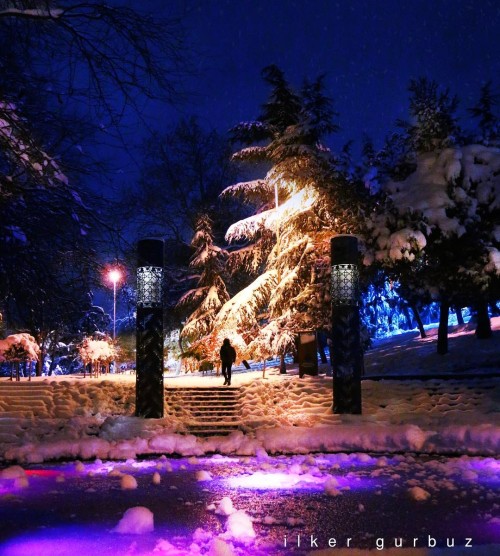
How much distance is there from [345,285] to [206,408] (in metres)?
5.79

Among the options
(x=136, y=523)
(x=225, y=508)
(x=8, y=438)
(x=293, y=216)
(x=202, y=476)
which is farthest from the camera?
(x=293, y=216)

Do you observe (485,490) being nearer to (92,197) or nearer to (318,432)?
(318,432)

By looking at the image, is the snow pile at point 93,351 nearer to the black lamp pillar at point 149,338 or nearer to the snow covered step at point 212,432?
the black lamp pillar at point 149,338

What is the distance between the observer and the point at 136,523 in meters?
→ 5.89

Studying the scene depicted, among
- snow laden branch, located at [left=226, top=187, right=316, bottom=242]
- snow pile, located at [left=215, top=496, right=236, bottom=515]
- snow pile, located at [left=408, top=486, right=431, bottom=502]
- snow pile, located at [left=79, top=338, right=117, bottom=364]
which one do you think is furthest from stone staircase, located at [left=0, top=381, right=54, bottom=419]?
snow pile, located at [left=408, top=486, right=431, bottom=502]

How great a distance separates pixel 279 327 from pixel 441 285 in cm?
621

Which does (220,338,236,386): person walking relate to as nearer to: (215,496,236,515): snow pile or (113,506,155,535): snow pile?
(215,496,236,515): snow pile

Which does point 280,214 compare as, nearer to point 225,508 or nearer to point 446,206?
point 446,206

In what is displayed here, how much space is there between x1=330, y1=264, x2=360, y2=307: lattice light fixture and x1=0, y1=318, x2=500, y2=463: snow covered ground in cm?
304

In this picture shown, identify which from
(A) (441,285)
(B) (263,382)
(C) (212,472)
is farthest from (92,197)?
(A) (441,285)

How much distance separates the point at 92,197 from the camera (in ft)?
21.5

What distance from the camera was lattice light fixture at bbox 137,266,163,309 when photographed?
52.9 feet

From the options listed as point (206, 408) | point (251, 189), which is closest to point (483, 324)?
point (251, 189)

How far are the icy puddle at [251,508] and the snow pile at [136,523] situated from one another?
0.5 inches
